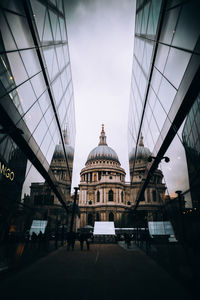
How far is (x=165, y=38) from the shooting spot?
7.67 meters

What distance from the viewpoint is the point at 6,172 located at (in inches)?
307

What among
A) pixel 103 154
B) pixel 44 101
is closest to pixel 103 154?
pixel 103 154

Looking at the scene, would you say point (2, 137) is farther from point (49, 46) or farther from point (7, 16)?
point (49, 46)

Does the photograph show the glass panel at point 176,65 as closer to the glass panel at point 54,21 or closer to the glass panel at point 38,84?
the glass panel at point 38,84

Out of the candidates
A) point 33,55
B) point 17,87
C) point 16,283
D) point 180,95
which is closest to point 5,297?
point 16,283

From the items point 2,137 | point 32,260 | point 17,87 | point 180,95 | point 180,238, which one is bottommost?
point 32,260

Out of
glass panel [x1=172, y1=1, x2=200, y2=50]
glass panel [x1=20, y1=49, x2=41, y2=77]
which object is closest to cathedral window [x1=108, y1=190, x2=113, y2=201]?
glass panel [x1=20, y1=49, x2=41, y2=77]

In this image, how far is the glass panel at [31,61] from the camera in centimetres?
815

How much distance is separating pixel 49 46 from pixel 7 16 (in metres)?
4.68

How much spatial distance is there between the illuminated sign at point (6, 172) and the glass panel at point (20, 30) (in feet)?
Result: 16.3

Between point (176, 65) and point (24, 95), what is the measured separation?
6.70m

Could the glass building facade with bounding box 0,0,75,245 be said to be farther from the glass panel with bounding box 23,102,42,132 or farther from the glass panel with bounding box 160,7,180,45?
the glass panel with bounding box 160,7,180,45

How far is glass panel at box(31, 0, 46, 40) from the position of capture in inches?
310

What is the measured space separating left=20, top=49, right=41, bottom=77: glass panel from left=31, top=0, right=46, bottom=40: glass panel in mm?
1051
